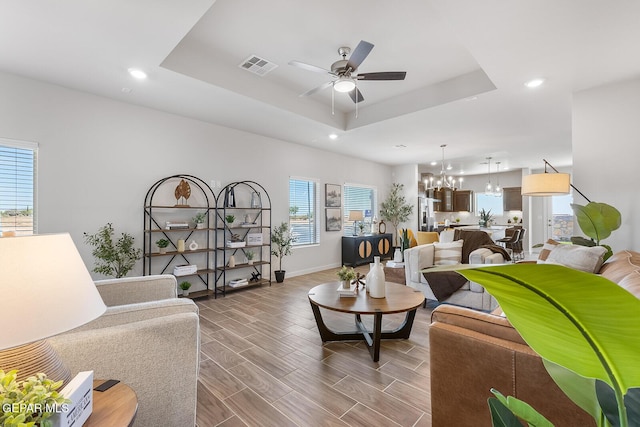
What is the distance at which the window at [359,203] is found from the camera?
24.0 feet

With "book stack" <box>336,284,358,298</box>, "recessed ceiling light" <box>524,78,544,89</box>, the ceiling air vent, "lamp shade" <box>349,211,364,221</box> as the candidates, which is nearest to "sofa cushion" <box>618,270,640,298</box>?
"book stack" <box>336,284,358,298</box>

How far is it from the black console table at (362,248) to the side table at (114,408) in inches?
230

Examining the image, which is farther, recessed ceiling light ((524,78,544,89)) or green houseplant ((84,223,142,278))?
green houseplant ((84,223,142,278))

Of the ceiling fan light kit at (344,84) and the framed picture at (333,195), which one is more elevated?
the ceiling fan light kit at (344,84)

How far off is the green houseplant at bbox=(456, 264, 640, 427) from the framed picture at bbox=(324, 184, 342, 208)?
6182 mm

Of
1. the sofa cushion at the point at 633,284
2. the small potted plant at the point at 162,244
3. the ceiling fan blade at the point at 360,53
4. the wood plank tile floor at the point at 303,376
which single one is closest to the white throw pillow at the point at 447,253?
the wood plank tile floor at the point at 303,376

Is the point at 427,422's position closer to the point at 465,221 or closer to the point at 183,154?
the point at 183,154

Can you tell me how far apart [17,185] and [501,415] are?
4.54 m

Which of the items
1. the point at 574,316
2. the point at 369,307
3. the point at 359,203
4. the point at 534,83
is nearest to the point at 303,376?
the point at 369,307

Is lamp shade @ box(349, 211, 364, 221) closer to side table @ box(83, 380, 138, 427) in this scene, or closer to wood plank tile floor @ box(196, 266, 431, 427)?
wood plank tile floor @ box(196, 266, 431, 427)

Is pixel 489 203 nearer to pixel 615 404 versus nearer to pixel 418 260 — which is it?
pixel 418 260

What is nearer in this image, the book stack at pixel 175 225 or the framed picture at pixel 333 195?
the book stack at pixel 175 225

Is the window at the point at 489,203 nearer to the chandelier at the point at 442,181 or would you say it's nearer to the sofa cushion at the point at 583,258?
the chandelier at the point at 442,181

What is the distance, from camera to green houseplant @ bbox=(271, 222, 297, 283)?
212 inches
